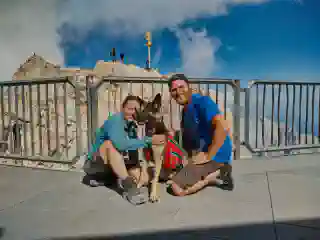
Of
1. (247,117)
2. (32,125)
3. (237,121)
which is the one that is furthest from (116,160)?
(247,117)

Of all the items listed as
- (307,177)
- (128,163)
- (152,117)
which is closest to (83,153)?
(128,163)

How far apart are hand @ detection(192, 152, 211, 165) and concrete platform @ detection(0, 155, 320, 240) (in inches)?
14.2

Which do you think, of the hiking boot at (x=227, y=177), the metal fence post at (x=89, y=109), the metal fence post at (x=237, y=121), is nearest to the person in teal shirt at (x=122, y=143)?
the hiking boot at (x=227, y=177)

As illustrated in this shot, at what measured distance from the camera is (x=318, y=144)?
16.4 feet

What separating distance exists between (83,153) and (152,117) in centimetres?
152

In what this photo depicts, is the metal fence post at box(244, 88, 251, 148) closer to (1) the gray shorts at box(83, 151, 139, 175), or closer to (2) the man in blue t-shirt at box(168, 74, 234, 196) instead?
(2) the man in blue t-shirt at box(168, 74, 234, 196)

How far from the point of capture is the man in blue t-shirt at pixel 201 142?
2.75 metres

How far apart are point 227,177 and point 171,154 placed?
71 cm

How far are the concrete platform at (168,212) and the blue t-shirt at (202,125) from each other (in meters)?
0.47

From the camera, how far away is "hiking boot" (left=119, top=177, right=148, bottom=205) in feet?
8.48

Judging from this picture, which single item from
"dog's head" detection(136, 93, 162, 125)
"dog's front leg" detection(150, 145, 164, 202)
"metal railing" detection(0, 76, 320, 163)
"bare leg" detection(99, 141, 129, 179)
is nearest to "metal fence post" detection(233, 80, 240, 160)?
"metal railing" detection(0, 76, 320, 163)

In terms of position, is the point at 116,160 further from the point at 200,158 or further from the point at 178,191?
the point at 200,158

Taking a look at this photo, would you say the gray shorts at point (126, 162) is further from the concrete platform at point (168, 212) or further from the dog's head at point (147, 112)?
the dog's head at point (147, 112)

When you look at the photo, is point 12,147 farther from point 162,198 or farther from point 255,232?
point 255,232
